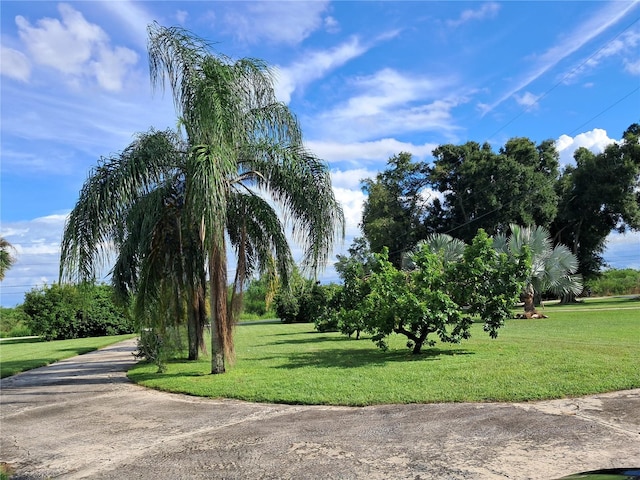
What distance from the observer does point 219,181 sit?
9492 millimetres

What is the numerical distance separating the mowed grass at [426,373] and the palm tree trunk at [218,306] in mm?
413

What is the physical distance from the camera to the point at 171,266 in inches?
481

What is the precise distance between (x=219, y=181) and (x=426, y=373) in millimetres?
5193

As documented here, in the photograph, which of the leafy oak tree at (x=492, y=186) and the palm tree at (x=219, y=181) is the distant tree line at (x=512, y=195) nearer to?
the leafy oak tree at (x=492, y=186)

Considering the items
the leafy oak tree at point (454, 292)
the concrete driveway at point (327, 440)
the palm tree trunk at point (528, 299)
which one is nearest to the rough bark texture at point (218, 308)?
the concrete driveway at point (327, 440)

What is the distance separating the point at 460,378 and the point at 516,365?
161 cm

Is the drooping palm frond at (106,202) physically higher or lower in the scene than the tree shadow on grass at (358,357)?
higher

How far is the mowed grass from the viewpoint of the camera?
7629 mm

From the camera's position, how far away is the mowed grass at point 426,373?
25.0ft

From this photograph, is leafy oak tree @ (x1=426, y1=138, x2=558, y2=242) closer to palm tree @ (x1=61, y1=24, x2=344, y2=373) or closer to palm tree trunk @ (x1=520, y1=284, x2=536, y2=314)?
palm tree trunk @ (x1=520, y1=284, x2=536, y2=314)

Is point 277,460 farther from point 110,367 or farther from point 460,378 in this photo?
point 110,367

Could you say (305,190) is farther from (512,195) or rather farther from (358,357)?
(512,195)

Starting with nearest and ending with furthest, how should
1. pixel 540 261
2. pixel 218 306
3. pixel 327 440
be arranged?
pixel 327 440 < pixel 218 306 < pixel 540 261

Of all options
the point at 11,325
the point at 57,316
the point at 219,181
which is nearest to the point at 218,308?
the point at 219,181
